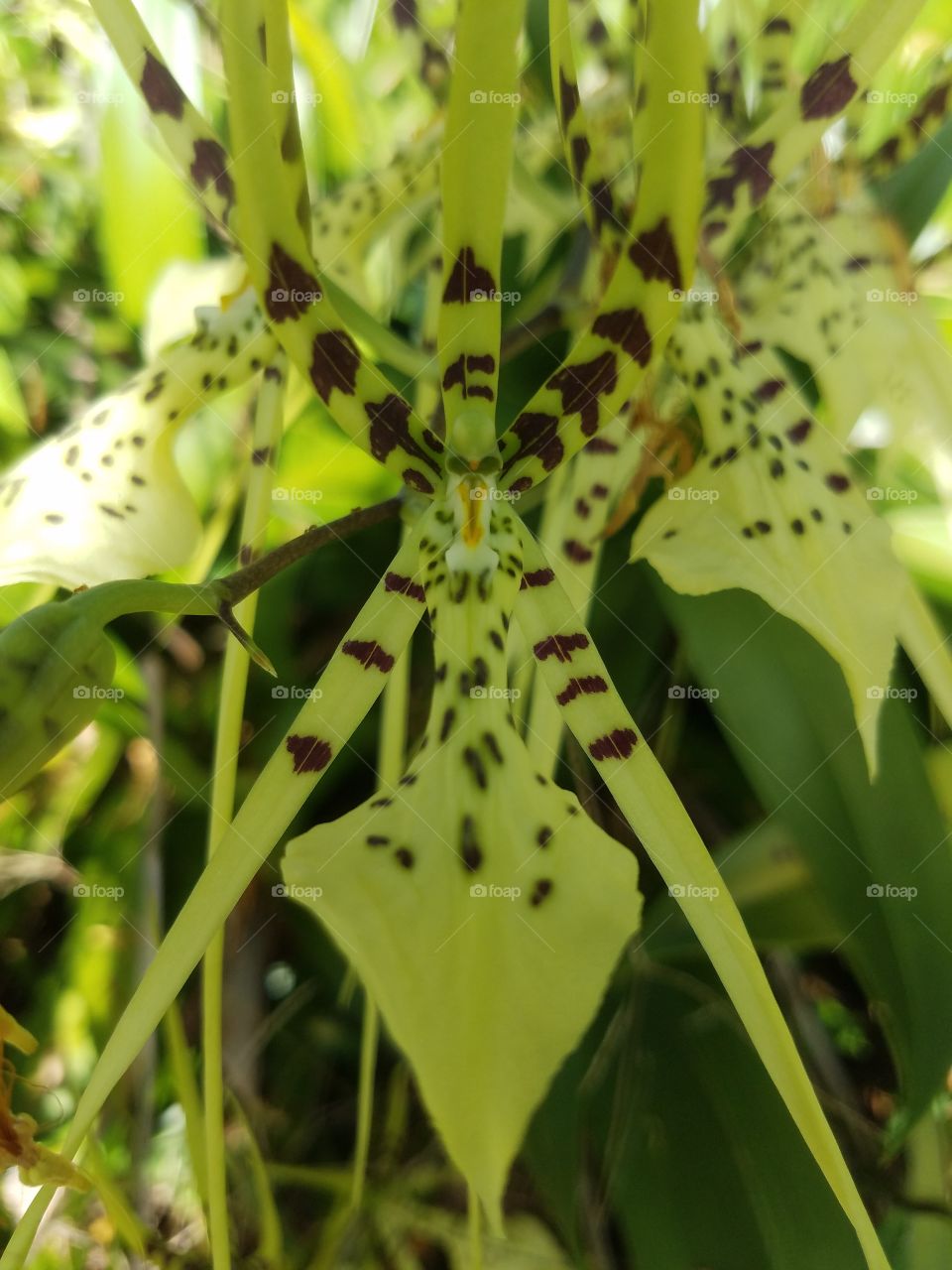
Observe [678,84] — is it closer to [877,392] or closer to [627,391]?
[627,391]

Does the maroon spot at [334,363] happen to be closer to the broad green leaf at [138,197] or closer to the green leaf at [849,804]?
the green leaf at [849,804]

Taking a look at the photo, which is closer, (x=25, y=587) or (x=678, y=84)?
(x=678, y=84)

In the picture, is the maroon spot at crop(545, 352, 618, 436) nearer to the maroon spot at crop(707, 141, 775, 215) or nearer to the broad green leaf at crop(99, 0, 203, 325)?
the maroon spot at crop(707, 141, 775, 215)

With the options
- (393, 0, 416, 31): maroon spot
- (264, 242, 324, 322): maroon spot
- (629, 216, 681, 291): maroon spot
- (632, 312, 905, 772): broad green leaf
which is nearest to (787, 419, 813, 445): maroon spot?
(632, 312, 905, 772): broad green leaf

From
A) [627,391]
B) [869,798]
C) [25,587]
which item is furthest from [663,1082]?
[25,587]

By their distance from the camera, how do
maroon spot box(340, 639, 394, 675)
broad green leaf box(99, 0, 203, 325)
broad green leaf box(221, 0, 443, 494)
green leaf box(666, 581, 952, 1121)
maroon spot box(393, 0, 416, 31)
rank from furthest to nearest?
broad green leaf box(99, 0, 203, 325), maroon spot box(393, 0, 416, 31), green leaf box(666, 581, 952, 1121), maroon spot box(340, 639, 394, 675), broad green leaf box(221, 0, 443, 494)

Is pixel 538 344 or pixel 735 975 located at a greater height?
pixel 538 344
